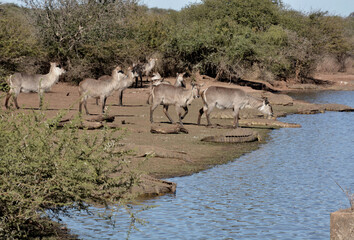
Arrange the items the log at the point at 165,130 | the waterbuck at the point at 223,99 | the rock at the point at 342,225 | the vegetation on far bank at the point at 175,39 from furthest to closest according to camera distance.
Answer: the vegetation on far bank at the point at 175,39 → the waterbuck at the point at 223,99 → the log at the point at 165,130 → the rock at the point at 342,225

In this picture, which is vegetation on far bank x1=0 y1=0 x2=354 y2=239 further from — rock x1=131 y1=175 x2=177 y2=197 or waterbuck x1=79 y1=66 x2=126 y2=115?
waterbuck x1=79 y1=66 x2=126 y2=115

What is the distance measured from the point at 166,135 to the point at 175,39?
22904mm

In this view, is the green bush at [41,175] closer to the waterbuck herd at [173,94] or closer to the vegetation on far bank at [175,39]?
the waterbuck herd at [173,94]

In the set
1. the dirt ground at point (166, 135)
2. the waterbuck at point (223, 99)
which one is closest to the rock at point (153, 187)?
the dirt ground at point (166, 135)

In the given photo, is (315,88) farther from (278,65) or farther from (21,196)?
(21,196)

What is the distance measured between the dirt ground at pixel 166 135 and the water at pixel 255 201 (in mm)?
404

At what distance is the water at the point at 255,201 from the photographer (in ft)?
26.9

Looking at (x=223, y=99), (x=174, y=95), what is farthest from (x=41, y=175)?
(x=223, y=99)

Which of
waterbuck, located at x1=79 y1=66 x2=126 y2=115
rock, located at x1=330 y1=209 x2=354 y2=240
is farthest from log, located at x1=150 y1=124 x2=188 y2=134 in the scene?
rock, located at x1=330 y1=209 x2=354 y2=240

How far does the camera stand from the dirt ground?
11914 mm

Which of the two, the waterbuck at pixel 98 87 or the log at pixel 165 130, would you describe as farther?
the waterbuck at pixel 98 87

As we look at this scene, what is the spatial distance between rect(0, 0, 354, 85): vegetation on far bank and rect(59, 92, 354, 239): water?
10983 mm

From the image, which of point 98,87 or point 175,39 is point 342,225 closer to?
point 98,87

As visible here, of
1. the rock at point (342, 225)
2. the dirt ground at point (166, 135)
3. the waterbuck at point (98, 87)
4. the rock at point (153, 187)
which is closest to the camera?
the rock at point (342, 225)
